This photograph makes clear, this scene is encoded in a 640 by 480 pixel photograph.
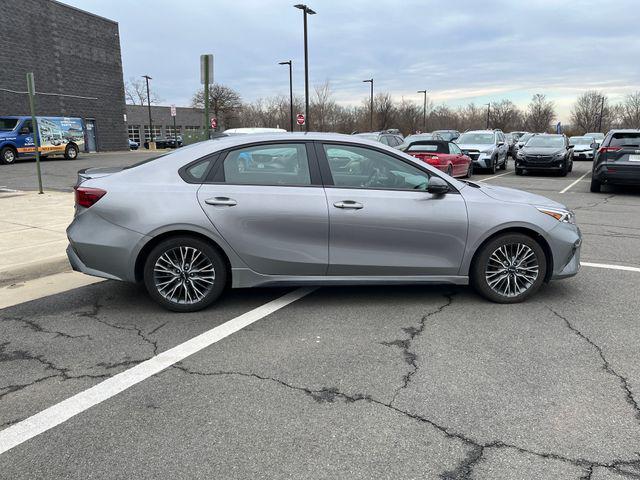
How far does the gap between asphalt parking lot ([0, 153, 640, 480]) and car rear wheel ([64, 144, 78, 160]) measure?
86.9 ft

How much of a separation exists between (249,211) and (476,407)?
8.07 feet

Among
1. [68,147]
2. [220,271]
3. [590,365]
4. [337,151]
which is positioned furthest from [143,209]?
[68,147]

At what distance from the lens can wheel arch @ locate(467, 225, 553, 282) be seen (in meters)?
4.75

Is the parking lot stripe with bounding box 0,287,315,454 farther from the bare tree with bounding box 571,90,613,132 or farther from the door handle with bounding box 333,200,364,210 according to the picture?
the bare tree with bounding box 571,90,613,132

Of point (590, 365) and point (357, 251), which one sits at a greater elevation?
point (357, 251)

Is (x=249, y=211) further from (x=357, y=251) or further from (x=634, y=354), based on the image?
(x=634, y=354)

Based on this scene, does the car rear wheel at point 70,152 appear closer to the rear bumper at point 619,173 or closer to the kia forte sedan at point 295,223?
→ the rear bumper at point 619,173

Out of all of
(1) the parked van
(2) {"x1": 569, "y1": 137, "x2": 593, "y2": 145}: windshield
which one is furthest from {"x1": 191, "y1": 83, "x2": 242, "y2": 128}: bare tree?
(2) {"x1": 569, "y1": 137, "x2": 593, "y2": 145}: windshield

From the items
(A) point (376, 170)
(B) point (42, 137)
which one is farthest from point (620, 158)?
(B) point (42, 137)

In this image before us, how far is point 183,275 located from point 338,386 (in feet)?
6.36

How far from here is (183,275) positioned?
15.0ft

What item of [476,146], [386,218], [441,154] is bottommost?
[386,218]

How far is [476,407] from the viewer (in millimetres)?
3088

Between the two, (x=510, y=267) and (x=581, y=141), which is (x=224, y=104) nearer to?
(x=581, y=141)
